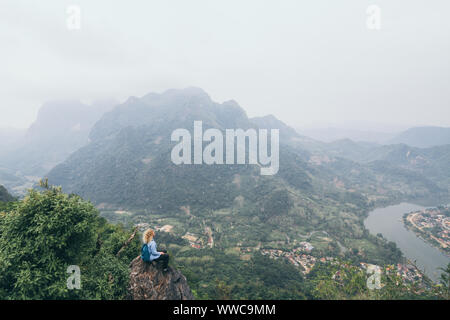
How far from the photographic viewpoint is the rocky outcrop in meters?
8.66

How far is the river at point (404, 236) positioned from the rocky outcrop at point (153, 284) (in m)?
62.3

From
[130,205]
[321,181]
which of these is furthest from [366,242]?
[130,205]

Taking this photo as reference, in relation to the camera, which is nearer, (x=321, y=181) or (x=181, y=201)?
(x=181, y=201)

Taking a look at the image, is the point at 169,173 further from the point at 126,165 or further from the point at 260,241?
the point at 260,241

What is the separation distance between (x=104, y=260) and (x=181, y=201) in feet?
279

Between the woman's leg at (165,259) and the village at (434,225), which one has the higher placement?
the woman's leg at (165,259)

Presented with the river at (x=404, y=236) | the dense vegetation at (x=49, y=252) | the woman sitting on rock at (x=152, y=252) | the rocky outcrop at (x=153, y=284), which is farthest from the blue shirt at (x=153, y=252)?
the river at (x=404, y=236)

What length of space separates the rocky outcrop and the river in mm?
62304

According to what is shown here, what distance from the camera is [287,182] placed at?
382 feet

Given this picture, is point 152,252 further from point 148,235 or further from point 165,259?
point 148,235

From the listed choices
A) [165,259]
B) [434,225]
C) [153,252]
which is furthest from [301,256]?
[434,225]

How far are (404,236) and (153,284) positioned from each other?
333 ft

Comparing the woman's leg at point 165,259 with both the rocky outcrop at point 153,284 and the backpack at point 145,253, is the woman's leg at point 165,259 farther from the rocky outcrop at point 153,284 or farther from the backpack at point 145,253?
the backpack at point 145,253

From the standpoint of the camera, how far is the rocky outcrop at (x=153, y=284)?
866 centimetres
